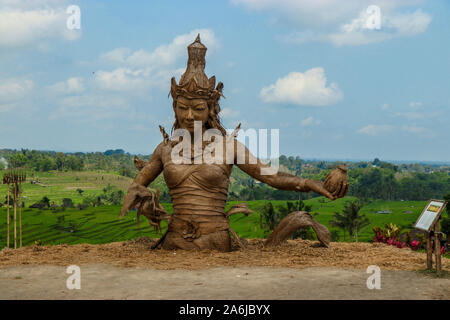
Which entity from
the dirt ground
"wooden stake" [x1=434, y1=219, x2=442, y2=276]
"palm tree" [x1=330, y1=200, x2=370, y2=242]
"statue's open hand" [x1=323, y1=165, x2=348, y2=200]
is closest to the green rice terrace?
"palm tree" [x1=330, y1=200, x2=370, y2=242]

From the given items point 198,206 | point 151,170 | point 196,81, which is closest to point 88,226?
point 151,170

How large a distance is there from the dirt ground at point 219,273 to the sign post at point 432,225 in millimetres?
262

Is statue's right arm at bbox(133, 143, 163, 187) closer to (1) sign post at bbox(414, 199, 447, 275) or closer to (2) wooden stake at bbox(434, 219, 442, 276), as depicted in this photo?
(1) sign post at bbox(414, 199, 447, 275)

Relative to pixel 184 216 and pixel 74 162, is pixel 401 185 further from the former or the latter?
pixel 184 216

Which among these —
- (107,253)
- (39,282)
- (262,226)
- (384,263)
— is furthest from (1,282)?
(262,226)

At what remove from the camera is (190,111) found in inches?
380

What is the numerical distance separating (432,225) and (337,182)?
164 cm

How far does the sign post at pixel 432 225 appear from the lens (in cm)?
774

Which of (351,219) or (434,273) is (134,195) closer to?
(434,273)

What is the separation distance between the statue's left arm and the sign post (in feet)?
4.33

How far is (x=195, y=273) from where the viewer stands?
7.78 metres

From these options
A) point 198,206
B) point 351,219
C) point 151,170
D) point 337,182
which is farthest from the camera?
point 351,219

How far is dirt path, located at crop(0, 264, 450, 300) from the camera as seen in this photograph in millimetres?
6547

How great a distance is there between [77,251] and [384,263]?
5452 millimetres
